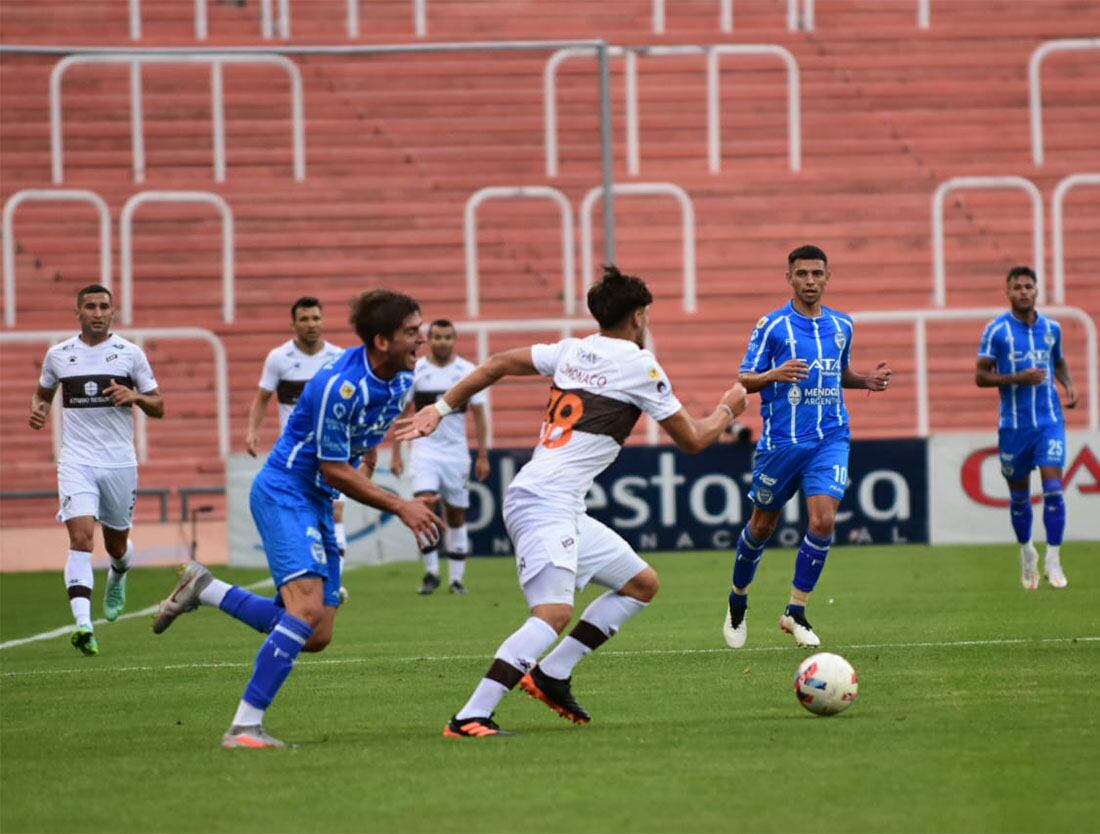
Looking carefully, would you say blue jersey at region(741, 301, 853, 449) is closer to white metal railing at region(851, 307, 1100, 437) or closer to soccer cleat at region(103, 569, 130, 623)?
soccer cleat at region(103, 569, 130, 623)

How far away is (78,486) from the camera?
12.9 metres

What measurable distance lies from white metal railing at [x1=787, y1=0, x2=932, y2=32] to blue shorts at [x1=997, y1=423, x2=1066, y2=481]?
40.1 feet

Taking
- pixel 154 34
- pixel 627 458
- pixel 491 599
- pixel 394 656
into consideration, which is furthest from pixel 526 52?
pixel 394 656

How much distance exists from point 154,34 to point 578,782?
2183 centimetres

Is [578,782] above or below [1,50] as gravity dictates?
below

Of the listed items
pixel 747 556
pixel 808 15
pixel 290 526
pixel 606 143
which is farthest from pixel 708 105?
pixel 290 526

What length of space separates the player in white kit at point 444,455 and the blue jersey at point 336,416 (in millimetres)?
8946

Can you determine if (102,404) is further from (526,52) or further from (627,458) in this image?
(526,52)

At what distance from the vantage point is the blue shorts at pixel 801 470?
11.3m

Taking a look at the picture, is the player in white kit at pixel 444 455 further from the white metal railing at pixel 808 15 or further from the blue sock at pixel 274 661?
the white metal railing at pixel 808 15

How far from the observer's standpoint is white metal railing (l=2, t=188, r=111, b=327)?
974 inches

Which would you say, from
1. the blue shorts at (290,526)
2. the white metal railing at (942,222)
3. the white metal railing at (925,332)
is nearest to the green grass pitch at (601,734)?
the blue shorts at (290,526)

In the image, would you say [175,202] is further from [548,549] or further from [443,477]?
[548,549]

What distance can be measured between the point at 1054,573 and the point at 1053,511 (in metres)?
0.77
